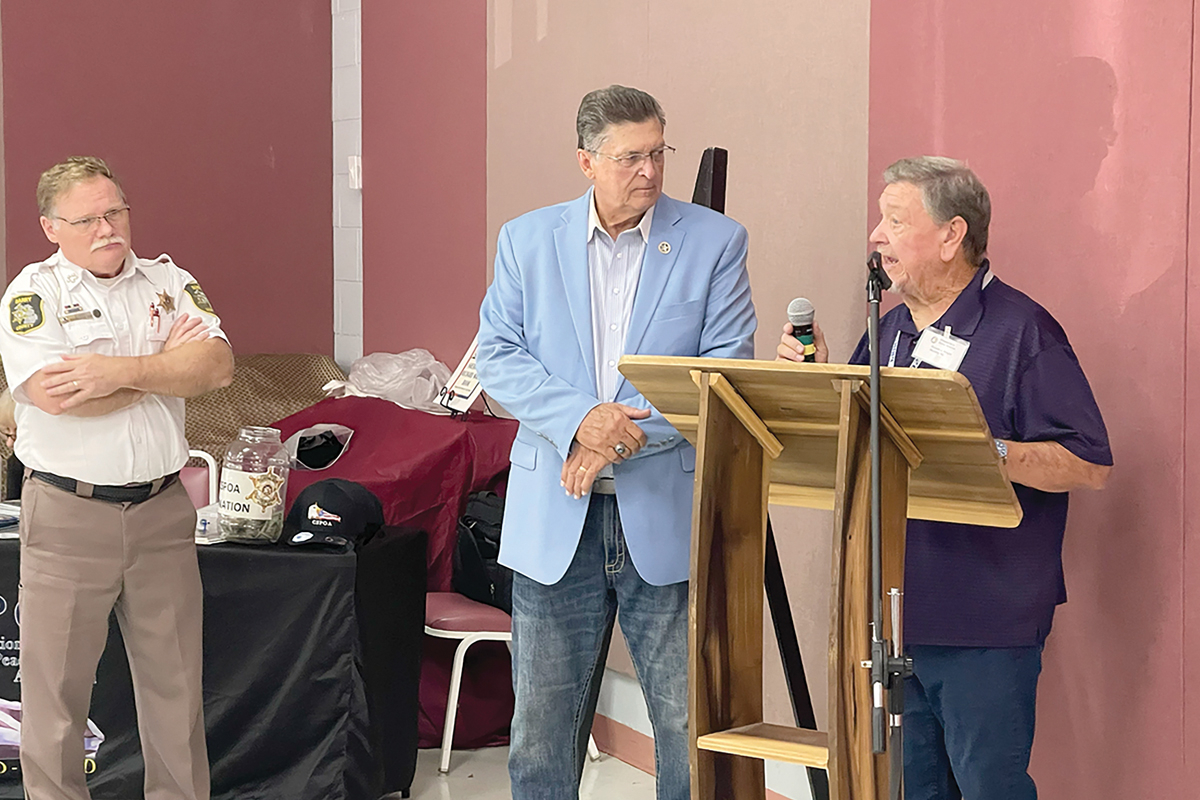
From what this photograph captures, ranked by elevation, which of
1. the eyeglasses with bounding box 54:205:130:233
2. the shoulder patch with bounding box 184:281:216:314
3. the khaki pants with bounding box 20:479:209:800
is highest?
the eyeglasses with bounding box 54:205:130:233

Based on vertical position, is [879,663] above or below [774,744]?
above

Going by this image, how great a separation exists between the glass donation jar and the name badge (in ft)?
5.83

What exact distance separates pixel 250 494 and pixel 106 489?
487 mm

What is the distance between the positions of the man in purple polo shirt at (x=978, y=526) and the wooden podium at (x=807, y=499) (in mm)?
200

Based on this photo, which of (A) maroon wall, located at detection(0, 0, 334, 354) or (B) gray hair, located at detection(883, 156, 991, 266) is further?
(A) maroon wall, located at detection(0, 0, 334, 354)

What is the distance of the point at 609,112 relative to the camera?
2307 millimetres

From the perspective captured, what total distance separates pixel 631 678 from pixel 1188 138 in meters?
2.32

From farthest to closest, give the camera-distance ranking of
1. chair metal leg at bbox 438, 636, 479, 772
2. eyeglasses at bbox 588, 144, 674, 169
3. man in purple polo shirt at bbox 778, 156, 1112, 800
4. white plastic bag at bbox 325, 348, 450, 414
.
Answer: white plastic bag at bbox 325, 348, 450, 414 < chair metal leg at bbox 438, 636, 479, 772 < eyeglasses at bbox 588, 144, 674, 169 < man in purple polo shirt at bbox 778, 156, 1112, 800

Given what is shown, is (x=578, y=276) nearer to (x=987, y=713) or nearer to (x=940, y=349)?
(x=940, y=349)

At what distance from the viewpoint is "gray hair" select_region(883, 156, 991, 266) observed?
2133 millimetres

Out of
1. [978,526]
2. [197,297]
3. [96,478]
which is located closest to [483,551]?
[197,297]

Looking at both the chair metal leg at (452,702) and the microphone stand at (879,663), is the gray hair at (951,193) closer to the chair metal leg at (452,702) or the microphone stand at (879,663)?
the microphone stand at (879,663)

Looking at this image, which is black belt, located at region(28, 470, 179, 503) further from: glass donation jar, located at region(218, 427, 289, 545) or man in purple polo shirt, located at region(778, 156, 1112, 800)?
man in purple polo shirt, located at region(778, 156, 1112, 800)

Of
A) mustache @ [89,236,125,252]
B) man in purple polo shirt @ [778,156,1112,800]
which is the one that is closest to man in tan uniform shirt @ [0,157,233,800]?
mustache @ [89,236,125,252]
